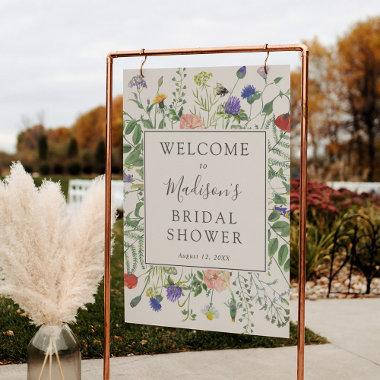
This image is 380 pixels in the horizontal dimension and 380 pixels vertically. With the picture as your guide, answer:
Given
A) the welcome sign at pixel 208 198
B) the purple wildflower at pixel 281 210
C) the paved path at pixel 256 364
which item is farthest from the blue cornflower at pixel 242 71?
the paved path at pixel 256 364

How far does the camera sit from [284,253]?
9.64 ft

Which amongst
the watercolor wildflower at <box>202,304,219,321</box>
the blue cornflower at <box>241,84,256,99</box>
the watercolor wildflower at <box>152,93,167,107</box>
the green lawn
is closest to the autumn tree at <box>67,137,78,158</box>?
the green lawn

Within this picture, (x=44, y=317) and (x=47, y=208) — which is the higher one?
(x=47, y=208)

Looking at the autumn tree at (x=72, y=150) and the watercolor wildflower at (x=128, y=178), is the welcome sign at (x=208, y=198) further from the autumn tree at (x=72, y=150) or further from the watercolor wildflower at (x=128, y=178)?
the autumn tree at (x=72, y=150)

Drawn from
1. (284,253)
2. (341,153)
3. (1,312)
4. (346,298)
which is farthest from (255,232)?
(341,153)

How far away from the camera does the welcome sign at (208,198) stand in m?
2.93

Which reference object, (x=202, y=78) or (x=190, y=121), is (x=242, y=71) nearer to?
(x=202, y=78)

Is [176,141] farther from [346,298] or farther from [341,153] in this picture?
[341,153]

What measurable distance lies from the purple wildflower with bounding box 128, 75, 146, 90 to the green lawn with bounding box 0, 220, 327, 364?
A: 1.78 meters

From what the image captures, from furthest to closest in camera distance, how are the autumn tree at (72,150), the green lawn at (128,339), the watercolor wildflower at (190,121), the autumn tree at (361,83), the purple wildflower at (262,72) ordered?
1. the autumn tree at (72,150)
2. the autumn tree at (361,83)
3. the green lawn at (128,339)
4. the watercolor wildflower at (190,121)
5. the purple wildflower at (262,72)

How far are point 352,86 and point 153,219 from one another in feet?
77.8

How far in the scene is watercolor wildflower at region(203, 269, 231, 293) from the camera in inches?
119

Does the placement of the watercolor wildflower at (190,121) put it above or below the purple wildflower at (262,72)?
below

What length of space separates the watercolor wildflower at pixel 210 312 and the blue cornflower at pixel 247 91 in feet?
3.14
